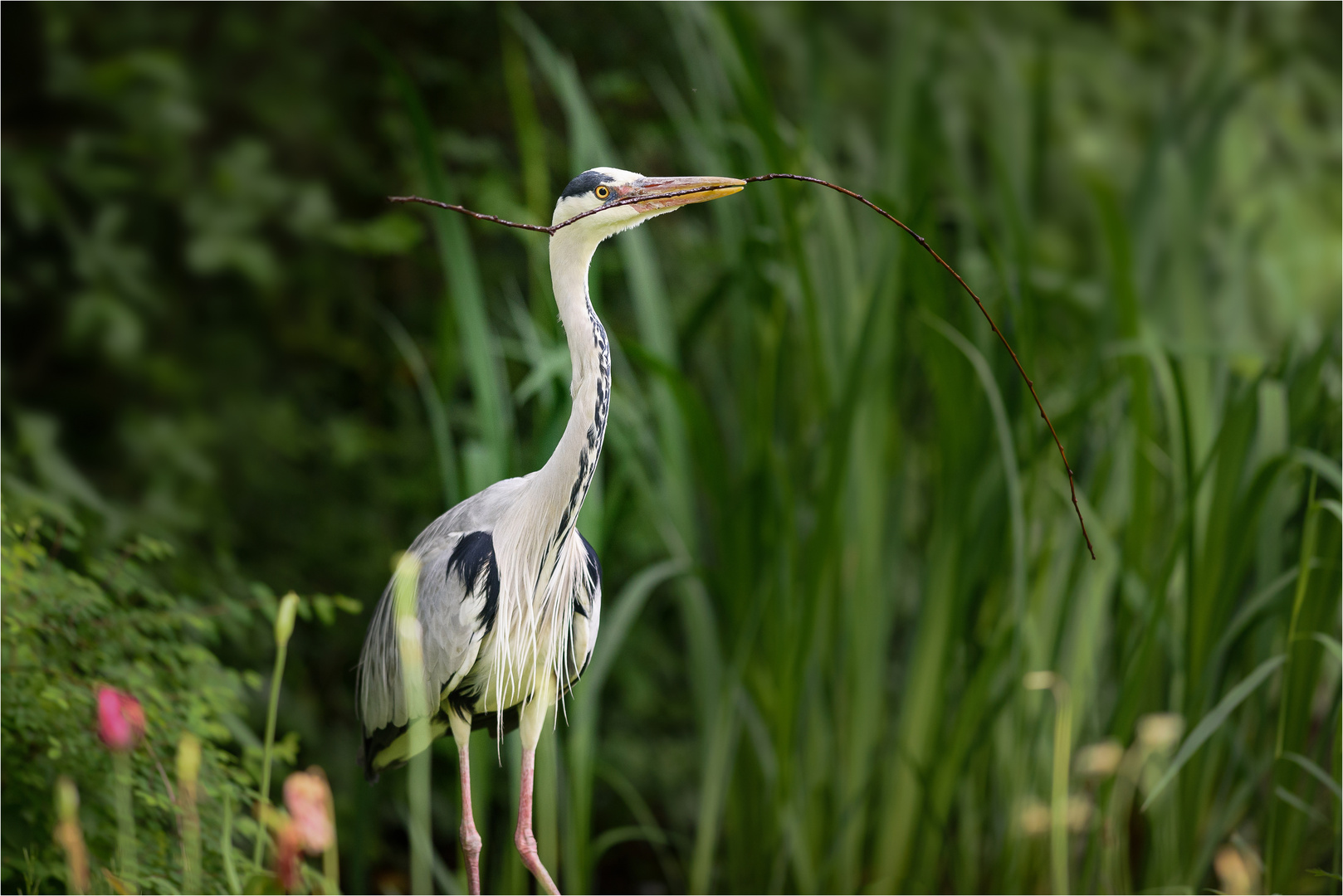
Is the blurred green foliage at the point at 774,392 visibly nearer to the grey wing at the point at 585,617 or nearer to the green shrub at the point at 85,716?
the green shrub at the point at 85,716

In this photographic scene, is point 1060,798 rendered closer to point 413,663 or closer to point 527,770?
point 527,770

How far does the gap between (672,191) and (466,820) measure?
59 centimetres

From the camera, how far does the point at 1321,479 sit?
1.56m

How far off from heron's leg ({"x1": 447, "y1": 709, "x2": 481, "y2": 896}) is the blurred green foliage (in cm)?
25

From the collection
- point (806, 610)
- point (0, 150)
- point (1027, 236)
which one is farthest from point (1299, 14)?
point (0, 150)

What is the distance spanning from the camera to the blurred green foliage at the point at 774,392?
1.55 metres

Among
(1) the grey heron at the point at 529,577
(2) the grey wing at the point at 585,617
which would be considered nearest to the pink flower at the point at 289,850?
(1) the grey heron at the point at 529,577

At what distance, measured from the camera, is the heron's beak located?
0.83 m

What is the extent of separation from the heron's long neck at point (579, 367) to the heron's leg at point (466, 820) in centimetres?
27

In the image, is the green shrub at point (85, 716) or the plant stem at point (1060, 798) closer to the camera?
the green shrub at point (85, 716)

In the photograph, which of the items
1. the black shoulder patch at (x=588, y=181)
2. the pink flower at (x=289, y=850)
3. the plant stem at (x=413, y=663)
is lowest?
the pink flower at (x=289, y=850)

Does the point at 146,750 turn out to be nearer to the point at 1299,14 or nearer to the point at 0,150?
the point at 0,150

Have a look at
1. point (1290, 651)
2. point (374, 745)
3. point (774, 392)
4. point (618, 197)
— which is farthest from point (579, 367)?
point (1290, 651)

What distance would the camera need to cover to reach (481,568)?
3.08ft
